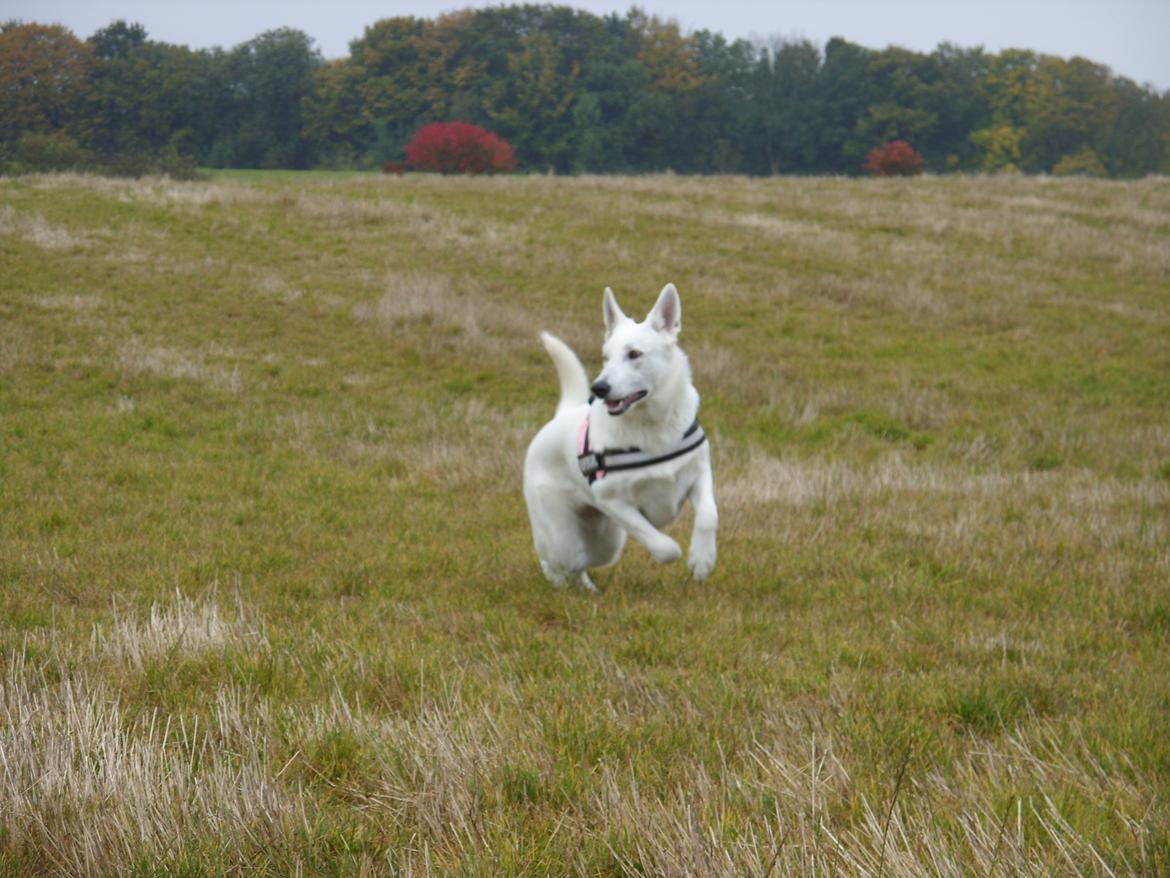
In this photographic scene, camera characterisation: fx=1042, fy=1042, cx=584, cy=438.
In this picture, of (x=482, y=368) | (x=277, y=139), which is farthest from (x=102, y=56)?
(x=482, y=368)

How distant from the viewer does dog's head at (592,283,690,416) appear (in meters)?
5.89

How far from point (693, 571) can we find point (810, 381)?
10845 millimetres

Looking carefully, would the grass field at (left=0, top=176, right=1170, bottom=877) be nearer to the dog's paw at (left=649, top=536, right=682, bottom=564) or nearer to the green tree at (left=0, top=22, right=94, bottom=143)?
the dog's paw at (left=649, top=536, right=682, bottom=564)

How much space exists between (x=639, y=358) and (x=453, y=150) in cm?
5528

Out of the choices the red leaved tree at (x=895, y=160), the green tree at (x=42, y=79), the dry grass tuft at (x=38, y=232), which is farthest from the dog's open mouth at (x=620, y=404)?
the red leaved tree at (x=895, y=160)

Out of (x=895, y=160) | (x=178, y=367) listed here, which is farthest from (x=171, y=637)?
(x=895, y=160)

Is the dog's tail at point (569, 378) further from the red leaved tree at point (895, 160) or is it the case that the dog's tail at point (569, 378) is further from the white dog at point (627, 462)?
the red leaved tree at point (895, 160)

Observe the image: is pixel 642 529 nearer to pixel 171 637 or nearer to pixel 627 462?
pixel 627 462

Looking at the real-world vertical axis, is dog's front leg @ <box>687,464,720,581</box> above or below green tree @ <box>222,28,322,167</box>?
below

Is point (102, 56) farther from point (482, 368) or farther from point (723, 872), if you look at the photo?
point (723, 872)

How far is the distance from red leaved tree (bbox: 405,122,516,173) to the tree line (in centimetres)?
1600

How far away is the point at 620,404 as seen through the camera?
5934 mm

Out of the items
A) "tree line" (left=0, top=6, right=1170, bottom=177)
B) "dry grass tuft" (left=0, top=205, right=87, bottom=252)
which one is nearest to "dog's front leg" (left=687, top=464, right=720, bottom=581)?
"dry grass tuft" (left=0, top=205, right=87, bottom=252)

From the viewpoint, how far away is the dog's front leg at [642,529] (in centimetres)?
591
